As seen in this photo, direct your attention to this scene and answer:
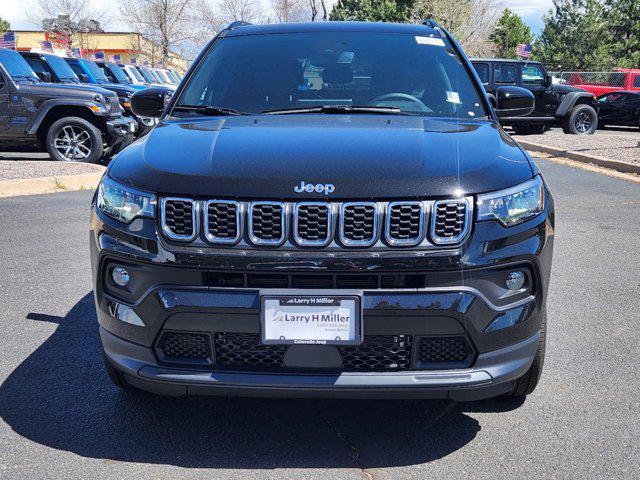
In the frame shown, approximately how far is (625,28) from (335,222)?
59.8 meters

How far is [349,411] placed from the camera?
3340 mm

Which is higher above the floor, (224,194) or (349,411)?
(224,194)

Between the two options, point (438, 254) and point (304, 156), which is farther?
point (304, 156)

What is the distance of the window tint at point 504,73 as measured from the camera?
63.3 ft

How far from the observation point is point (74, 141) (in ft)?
40.1

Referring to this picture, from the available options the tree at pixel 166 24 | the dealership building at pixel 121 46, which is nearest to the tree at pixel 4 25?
the dealership building at pixel 121 46

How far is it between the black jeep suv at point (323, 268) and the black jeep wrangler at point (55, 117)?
9583 millimetres

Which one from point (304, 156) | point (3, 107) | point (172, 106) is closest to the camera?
point (304, 156)

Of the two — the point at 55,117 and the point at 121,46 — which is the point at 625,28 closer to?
the point at 121,46

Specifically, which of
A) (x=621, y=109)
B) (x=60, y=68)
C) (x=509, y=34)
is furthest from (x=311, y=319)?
(x=509, y=34)

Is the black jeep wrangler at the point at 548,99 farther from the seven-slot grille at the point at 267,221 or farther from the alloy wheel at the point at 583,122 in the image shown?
the seven-slot grille at the point at 267,221

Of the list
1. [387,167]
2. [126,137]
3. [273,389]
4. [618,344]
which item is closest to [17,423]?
[273,389]

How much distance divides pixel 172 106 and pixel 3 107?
9.02 m

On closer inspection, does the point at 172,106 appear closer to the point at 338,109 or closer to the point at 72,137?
the point at 338,109
